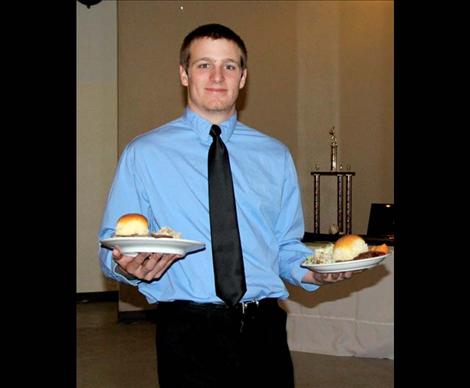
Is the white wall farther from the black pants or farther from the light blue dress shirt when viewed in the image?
the black pants

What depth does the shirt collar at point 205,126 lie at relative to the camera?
95.2 inches

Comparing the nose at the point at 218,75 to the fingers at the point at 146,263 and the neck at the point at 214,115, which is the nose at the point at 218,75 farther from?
the fingers at the point at 146,263

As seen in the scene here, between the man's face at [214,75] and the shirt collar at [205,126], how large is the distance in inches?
1.3

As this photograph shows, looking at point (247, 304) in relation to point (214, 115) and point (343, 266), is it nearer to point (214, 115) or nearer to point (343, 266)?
point (343, 266)

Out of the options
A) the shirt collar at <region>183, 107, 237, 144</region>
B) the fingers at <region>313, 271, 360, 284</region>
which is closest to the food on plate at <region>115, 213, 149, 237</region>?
the shirt collar at <region>183, 107, 237, 144</region>

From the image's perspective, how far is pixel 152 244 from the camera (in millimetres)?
2117

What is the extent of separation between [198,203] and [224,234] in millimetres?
138

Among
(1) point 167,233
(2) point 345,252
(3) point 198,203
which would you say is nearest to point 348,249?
(2) point 345,252
